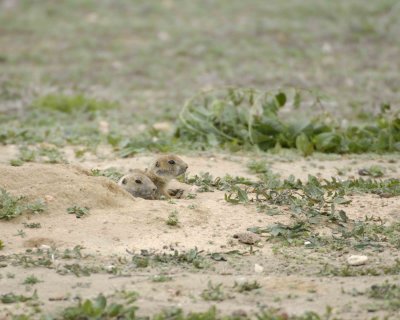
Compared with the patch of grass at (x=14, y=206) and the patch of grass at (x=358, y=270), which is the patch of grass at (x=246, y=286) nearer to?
the patch of grass at (x=358, y=270)

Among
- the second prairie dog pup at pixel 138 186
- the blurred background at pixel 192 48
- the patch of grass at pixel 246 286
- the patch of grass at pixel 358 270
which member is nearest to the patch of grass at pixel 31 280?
the patch of grass at pixel 246 286

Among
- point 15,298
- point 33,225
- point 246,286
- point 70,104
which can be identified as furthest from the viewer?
point 70,104

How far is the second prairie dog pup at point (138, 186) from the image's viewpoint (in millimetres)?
6738

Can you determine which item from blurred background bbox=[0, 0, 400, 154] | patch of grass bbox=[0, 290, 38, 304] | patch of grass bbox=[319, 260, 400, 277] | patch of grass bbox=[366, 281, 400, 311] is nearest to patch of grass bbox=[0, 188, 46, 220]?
patch of grass bbox=[0, 290, 38, 304]

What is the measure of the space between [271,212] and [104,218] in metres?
1.14

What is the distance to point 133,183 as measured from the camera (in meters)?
6.75

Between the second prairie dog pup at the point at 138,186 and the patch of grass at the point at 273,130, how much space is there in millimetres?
1820

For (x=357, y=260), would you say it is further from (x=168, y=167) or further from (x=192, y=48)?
(x=192, y=48)

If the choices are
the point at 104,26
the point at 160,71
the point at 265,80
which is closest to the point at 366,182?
the point at 265,80

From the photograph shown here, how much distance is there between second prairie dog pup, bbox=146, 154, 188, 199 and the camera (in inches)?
272

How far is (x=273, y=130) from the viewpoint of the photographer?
873cm

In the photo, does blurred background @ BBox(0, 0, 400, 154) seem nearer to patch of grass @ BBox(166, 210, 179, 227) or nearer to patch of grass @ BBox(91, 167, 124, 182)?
patch of grass @ BBox(91, 167, 124, 182)

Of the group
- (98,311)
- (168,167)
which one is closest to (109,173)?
(168,167)

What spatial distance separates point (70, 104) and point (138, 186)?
4.20m
